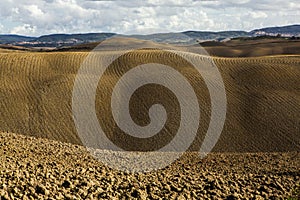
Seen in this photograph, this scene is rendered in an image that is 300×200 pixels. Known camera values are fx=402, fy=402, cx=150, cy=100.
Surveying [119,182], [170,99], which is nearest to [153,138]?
[170,99]

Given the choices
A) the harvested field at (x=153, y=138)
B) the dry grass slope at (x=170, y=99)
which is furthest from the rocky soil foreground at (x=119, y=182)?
the dry grass slope at (x=170, y=99)

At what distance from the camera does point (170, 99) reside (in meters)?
28.4

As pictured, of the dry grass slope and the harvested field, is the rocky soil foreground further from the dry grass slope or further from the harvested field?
the dry grass slope

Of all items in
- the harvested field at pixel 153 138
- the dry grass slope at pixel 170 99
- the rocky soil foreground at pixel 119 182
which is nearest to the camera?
the rocky soil foreground at pixel 119 182

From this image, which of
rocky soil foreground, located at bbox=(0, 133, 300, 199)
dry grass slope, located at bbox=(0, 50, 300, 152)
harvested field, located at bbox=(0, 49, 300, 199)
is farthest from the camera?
dry grass slope, located at bbox=(0, 50, 300, 152)

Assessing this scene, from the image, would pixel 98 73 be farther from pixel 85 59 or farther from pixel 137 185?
pixel 137 185

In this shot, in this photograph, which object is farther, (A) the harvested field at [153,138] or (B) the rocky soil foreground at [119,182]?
(A) the harvested field at [153,138]

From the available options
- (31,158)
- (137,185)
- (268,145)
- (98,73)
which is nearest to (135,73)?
(98,73)

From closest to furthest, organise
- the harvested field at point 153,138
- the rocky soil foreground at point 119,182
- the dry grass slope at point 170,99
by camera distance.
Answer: the rocky soil foreground at point 119,182
the harvested field at point 153,138
the dry grass slope at point 170,99

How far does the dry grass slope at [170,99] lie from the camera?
23906 mm

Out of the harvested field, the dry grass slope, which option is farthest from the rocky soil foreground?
the dry grass slope

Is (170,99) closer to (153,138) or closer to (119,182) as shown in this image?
(153,138)

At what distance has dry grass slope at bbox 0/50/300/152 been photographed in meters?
23.9

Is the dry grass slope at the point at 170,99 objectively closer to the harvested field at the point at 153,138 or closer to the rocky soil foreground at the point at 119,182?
the harvested field at the point at 153,138
